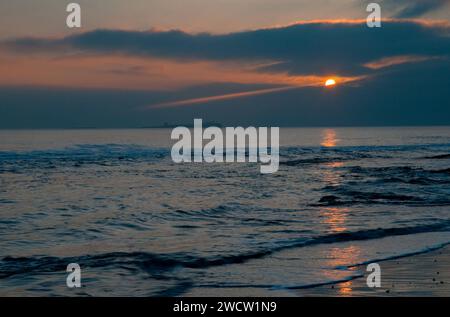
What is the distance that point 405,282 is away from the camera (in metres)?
8.31

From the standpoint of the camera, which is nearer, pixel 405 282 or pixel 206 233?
pixel 405 282

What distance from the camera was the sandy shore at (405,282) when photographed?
7.71 m

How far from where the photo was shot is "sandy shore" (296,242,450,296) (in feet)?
25.3

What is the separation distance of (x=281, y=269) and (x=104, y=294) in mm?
2994

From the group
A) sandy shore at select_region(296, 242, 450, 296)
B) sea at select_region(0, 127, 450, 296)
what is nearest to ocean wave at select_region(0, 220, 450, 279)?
sea at select_region(0, 127, 450, 296)

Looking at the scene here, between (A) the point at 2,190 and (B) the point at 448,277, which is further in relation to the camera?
(A) the point at 2,190

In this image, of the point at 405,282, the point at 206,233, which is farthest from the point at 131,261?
the point at 405,282

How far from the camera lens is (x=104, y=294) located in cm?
782

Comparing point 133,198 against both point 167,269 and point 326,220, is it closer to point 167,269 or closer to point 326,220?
point 326,220

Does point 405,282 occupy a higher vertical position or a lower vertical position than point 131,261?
lower

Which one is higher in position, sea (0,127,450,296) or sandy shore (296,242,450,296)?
sea (0,127,450,296)

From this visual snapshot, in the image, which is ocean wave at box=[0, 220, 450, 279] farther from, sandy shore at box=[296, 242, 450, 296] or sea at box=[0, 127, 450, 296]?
sandy shore at box=[296, 242, 450, 296]

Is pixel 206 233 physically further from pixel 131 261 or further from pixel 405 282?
pixel 405 282
